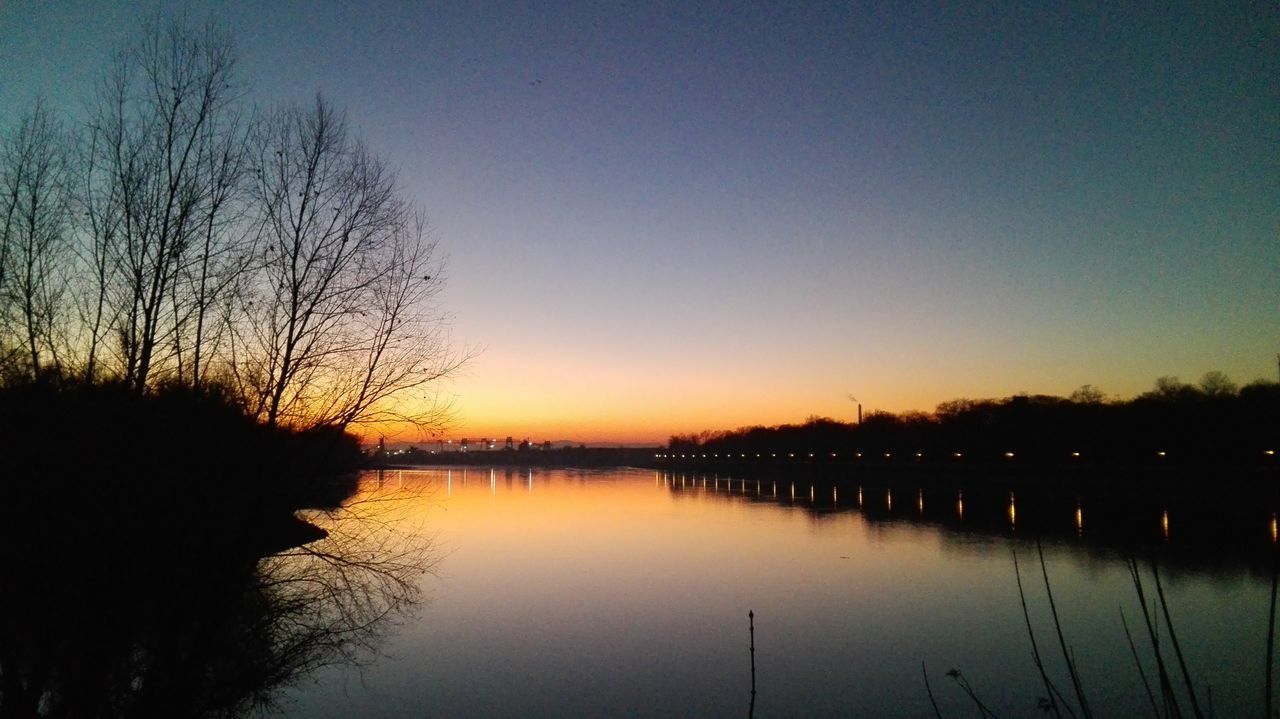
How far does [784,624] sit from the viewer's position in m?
17.5

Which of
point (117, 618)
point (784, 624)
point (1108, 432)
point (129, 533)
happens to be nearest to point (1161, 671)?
point (129, 533)

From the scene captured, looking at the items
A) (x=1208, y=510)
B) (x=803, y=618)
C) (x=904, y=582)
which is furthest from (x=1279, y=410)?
(x=803, y=618)

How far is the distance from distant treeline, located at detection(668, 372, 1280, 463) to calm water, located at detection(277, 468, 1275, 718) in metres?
12.8

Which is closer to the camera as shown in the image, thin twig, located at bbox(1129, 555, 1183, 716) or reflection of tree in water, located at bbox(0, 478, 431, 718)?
thin twig, located at bbox(1129, 555, 1183, 716)

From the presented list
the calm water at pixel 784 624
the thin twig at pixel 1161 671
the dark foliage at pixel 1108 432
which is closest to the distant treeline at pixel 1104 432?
the dark foliage at pixel 1108 432

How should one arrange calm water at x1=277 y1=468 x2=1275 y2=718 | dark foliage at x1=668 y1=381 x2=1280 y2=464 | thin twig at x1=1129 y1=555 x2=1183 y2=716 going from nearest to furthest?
thin twig at x1=1129 y1=555 x2=1183 y2=716
calm water at x1=277 y1=468 x2=1275 y2=718
dark foliage at x1=668 y1=381 x2=1280 y2=464

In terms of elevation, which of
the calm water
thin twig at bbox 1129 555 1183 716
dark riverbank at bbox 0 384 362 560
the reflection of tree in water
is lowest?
the calm water

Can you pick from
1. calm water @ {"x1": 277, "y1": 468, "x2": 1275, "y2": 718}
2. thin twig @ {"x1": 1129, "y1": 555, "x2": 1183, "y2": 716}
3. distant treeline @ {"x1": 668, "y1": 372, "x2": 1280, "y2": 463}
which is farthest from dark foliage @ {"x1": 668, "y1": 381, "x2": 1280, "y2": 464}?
thin twig @ {"x1": 1129, "y1": 555, "x2": 1183, "y2": 716}

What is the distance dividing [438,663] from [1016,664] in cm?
1040

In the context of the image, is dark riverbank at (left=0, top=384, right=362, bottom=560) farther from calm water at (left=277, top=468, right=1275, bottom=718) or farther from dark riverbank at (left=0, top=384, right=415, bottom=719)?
calm water at (left=277, top=468, right=1275, bottom=718)

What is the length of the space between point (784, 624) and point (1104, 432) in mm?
61867

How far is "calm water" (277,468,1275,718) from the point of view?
40.5ft

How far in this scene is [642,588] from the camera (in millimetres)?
22344

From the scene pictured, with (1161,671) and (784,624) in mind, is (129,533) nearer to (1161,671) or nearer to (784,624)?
(1161,671)
